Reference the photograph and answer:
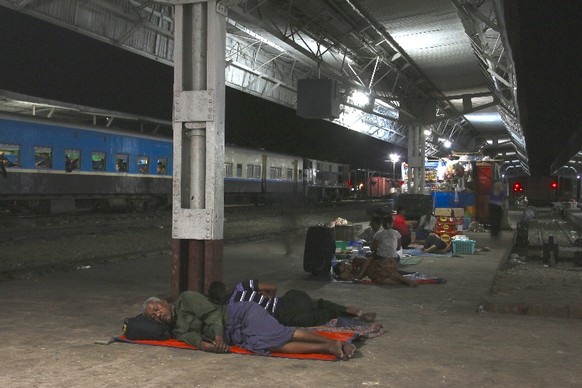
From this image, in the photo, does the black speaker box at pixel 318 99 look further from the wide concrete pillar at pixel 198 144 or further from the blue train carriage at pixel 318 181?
the blue train carriage at pixel 318 181

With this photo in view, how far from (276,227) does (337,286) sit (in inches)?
578

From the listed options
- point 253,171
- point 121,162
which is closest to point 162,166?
point 121,162

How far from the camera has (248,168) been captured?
35.7 meters

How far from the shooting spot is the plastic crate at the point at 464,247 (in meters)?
14.3

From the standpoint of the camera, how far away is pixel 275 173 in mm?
39688

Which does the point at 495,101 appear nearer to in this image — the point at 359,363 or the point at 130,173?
the point at 130,173

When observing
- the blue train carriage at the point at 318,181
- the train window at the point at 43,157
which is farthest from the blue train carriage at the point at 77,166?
the blue train carriage at the point at 318,181

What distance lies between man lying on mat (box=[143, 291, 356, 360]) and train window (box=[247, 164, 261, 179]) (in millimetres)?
29897

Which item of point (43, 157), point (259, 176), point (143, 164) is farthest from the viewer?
point (259, 176)

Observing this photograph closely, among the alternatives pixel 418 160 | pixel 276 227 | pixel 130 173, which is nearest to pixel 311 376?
pixel 276 227

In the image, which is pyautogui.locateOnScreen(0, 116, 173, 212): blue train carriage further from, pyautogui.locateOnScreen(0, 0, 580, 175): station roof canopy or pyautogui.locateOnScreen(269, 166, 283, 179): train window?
pyautogui.locateOnScreen(269, 166, 283, 179): train window

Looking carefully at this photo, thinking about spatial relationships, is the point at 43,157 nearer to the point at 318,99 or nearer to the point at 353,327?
the point at 318,99

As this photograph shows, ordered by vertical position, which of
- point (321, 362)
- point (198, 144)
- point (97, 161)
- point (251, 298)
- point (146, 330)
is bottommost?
point (321, 362)

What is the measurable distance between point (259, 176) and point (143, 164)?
12.1 m
